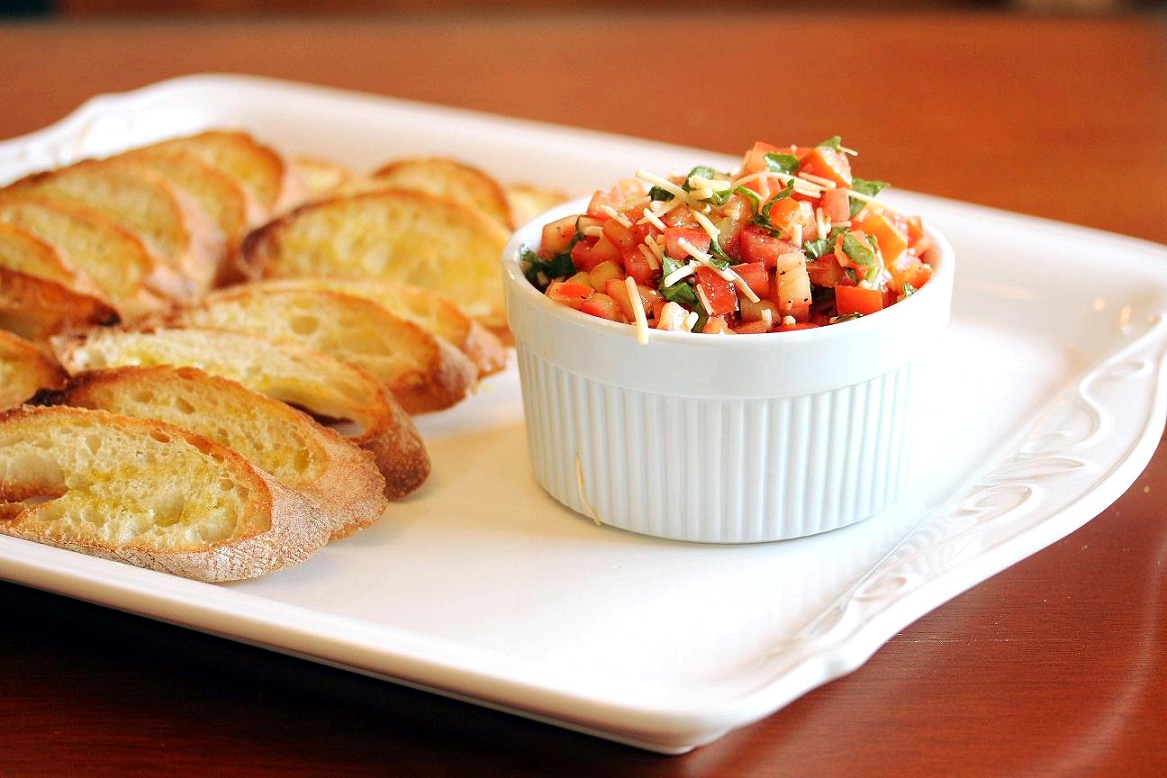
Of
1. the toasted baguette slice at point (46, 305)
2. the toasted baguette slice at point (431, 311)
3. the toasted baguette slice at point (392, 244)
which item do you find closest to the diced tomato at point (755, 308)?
the toasted baguette slice at point (431, 311)

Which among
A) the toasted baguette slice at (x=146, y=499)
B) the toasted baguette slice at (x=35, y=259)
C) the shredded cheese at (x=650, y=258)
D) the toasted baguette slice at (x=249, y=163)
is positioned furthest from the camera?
the toasted baguette slice at (x=249, y=163)

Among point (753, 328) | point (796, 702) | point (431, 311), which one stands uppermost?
point (753, 328)

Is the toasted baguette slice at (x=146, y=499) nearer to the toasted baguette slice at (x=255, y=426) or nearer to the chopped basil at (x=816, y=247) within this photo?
the toasted baguette slice at (x=255, y=426)

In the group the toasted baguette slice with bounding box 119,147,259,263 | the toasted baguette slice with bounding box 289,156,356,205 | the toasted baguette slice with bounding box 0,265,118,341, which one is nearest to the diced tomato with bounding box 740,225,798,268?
the toasted baguette slice with bounding box 0,265,118,341

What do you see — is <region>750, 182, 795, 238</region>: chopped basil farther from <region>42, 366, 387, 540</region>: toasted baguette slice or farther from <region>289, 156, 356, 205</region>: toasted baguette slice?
<region>289, 156, 356, 205</region>: toasted baguette slice

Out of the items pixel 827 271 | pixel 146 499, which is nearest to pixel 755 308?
pixel 827 271

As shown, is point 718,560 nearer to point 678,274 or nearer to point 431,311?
point 678,274

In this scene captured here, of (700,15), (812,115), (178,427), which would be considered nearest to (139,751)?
(178,427)
